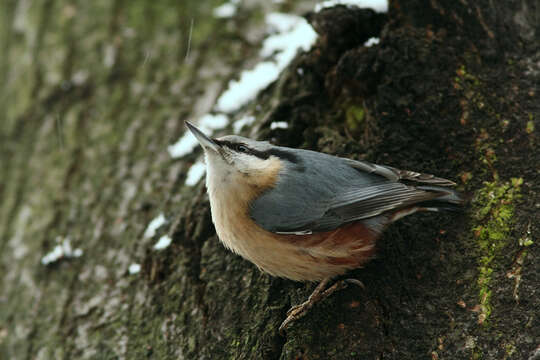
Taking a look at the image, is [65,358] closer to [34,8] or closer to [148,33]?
[148,33]

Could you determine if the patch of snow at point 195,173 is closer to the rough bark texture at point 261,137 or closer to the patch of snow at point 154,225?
the rough bark texture at point 261,137

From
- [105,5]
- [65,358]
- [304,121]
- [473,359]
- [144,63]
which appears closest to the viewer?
[473,359]

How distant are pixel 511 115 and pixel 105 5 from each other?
3226 mm

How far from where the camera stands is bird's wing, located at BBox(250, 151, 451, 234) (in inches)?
97.3

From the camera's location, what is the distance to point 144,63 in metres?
4.06

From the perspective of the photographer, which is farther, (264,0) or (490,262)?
(264,0)

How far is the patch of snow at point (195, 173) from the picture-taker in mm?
3234

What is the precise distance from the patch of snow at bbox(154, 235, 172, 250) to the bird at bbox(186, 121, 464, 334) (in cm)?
36

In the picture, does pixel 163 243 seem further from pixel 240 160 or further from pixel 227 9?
pixel 227 9

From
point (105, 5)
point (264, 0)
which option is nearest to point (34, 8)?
point (105, 5)

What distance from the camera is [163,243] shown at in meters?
2.88

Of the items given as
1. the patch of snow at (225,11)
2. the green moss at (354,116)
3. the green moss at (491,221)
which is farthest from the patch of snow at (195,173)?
the green moss at (491,221)

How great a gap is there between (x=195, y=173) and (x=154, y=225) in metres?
0.40

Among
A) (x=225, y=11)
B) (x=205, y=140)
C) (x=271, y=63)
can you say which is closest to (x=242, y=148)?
(x=205, y=140)
